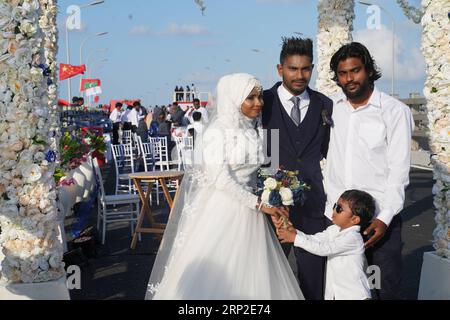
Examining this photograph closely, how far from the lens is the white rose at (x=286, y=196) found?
12.9 feet

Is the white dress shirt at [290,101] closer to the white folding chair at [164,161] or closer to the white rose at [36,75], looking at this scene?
the white rose at [36,75]

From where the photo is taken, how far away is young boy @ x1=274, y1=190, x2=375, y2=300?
3924 mm

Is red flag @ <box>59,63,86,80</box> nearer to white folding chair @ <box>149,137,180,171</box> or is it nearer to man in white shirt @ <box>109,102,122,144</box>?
man in white shirt @ <box>109,102,122,144</box>

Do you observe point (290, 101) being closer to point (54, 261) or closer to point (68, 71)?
point (54, 261)

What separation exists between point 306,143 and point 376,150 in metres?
0.56

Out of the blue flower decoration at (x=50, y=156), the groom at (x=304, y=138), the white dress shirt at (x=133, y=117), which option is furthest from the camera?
the white dress shirt at (x=133, y=117)

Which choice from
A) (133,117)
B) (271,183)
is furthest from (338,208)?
(133,117)


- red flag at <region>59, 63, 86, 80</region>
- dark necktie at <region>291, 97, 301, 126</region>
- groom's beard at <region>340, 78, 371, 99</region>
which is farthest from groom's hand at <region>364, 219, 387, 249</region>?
red flag at <region>59, 63, 86, 80</region>

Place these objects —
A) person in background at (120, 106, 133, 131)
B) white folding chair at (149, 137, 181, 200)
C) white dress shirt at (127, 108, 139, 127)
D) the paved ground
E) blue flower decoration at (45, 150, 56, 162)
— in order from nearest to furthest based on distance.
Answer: blue flower decoration at (45, 150, 56, 162) < the paved ground < white folding chair at (149, 137, 181, 200) < person in background at (120, 106, 133, 131) < white dress shirt at (127, 108, 139, 127)

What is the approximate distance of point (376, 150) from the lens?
3988mm

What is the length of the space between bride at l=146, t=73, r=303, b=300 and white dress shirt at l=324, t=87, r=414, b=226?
21.7 inches

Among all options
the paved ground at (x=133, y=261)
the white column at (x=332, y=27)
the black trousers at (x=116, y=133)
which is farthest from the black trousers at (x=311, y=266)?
the black trousers at (x=116, y=133)

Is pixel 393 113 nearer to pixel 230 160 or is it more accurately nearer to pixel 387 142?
pixel 387 142

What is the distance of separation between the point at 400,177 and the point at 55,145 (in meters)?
5.32
